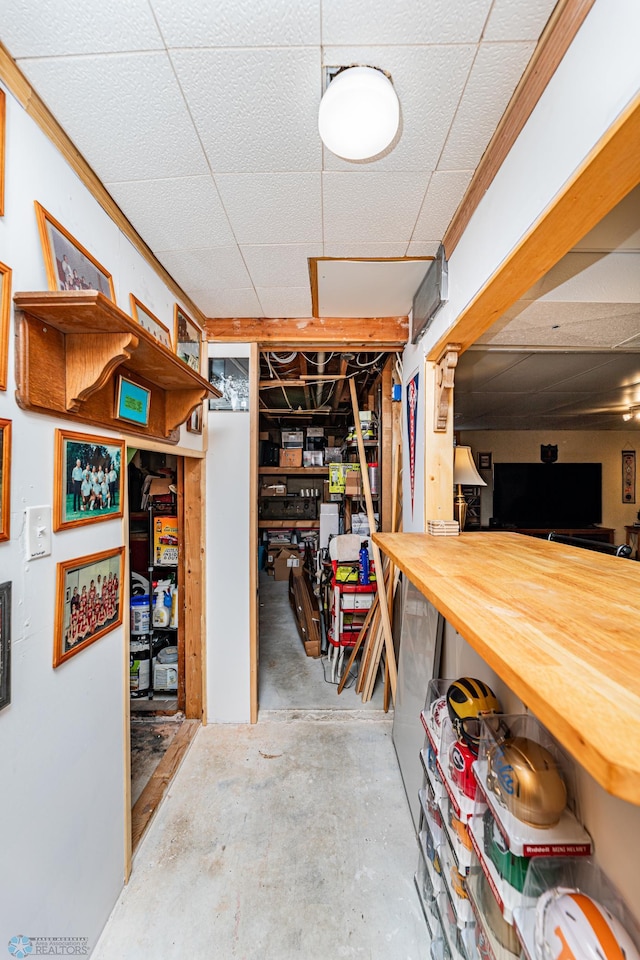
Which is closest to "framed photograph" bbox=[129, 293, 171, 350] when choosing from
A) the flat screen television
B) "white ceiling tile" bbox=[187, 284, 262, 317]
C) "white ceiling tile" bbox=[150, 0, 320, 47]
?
"white ceiling tile" bbox=[187, 284, 262, 317]

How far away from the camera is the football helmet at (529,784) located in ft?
2.75

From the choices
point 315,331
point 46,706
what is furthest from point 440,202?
point 46,706

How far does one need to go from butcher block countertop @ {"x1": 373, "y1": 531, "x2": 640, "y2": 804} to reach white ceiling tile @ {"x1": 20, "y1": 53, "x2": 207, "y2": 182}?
4.71 ft

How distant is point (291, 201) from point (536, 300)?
1.11 m

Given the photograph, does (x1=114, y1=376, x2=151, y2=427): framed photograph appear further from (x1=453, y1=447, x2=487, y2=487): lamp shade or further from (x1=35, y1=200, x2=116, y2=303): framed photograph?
(x1=453, y1=447, x2=487, y2=487): lamp shade

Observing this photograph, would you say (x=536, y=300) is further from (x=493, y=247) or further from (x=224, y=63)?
(x=224, y=63)

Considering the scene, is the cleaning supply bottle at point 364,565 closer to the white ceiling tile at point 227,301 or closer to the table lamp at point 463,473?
the table lamp at point 463,473

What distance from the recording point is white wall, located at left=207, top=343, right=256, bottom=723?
2645 millimetres

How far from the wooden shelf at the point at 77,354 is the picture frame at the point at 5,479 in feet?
0.34

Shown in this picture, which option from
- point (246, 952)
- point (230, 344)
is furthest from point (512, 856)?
point (230, 344)

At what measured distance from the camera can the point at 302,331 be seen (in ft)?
8.61

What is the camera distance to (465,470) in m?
2.28

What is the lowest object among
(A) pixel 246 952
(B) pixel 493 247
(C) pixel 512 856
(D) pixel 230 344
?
(A) pixel 246 952

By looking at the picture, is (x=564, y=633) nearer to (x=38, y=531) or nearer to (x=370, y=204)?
(x=38, y=531)
